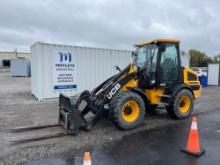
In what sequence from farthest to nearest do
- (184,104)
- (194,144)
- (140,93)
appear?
(184,104) < (140,93) < (194,144)

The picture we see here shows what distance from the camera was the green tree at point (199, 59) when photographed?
54.4m

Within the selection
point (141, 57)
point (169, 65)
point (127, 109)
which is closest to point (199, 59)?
point (169, 65)

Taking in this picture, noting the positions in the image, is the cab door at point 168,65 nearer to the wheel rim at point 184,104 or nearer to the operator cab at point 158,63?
the operator cab at point 158,63

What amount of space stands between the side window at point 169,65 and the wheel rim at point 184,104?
0.71 m

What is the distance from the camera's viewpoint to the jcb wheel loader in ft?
18.9

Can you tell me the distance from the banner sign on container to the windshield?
16.2ft

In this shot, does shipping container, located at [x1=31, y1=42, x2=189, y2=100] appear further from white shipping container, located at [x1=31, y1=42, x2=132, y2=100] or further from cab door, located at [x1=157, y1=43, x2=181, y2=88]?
cab door, located at [x1=157, y1=43, x2=181, y2=88]

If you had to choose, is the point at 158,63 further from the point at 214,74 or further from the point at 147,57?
the point at 214,74

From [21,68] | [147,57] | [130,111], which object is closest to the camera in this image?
[130,111]

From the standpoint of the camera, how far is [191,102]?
24.8ft

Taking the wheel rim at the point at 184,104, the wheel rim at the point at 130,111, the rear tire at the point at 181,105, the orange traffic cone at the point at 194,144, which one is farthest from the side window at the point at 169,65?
the orange traffic cone at the point at 194,144

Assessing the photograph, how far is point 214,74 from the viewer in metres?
20.5

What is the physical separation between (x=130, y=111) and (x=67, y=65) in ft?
20.4

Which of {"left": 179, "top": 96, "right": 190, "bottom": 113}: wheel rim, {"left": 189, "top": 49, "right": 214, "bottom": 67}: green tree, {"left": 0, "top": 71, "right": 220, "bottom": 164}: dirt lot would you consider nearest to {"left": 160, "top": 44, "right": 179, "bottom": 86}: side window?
{"left": 179, "top": 96, "right": 190, "bottom": 113}: wheel rim
